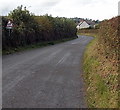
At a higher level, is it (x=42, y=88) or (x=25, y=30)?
(x=25, y=30)

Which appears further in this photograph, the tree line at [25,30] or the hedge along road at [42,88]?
the tree line at [25,30]

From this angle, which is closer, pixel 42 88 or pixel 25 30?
pixel 42 88

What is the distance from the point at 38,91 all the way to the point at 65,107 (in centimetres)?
236

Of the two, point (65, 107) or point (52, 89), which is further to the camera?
point (52, 89)

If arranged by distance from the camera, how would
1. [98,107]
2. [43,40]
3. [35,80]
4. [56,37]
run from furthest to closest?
1. [56,37]
2. [43,40]
3. [35,80]
4. [98,107]

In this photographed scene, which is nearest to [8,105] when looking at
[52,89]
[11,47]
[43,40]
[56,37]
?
[52,89]

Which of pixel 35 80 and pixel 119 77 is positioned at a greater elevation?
pixel 119 77

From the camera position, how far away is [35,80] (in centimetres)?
1305

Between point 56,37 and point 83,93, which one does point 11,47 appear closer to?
point 83,93

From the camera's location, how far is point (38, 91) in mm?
10812

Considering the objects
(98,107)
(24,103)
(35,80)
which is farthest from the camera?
(35,80)

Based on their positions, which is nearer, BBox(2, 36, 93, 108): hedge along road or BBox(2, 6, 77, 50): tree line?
BBox(2, 36, 93, 108): hedge along road

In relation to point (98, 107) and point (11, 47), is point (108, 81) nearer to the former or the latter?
point (98, 107)

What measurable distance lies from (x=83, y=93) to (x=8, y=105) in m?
3.21
